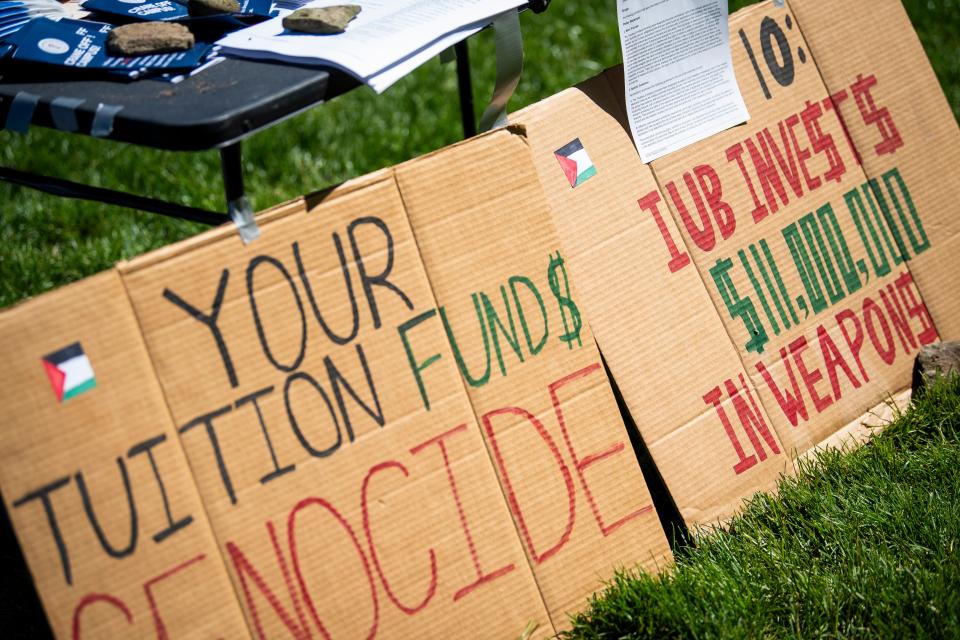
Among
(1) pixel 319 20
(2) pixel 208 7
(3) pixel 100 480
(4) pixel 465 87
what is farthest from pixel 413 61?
(3) pixel 100 480

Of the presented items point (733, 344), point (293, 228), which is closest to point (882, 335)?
point (733, 344)

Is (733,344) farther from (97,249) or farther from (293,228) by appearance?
(97,249)

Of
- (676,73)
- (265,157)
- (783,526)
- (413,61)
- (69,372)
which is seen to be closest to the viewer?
(69,372)

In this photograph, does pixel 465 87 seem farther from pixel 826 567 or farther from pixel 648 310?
pixel 826 567

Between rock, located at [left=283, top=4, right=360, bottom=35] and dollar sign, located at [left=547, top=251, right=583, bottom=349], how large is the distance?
67 centimetres

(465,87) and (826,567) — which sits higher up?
(465,87)

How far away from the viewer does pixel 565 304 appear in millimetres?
1913

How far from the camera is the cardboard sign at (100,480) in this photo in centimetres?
148

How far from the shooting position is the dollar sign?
6.25 feet

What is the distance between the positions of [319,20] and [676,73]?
878 mm

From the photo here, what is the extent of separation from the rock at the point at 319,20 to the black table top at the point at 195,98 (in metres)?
0.16

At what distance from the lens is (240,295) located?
1.63 meters

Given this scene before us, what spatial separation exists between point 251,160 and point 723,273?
2472mm

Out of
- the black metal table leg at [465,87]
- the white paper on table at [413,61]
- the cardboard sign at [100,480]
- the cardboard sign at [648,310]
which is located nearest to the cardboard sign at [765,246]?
the cardboard sign at [648,310]
